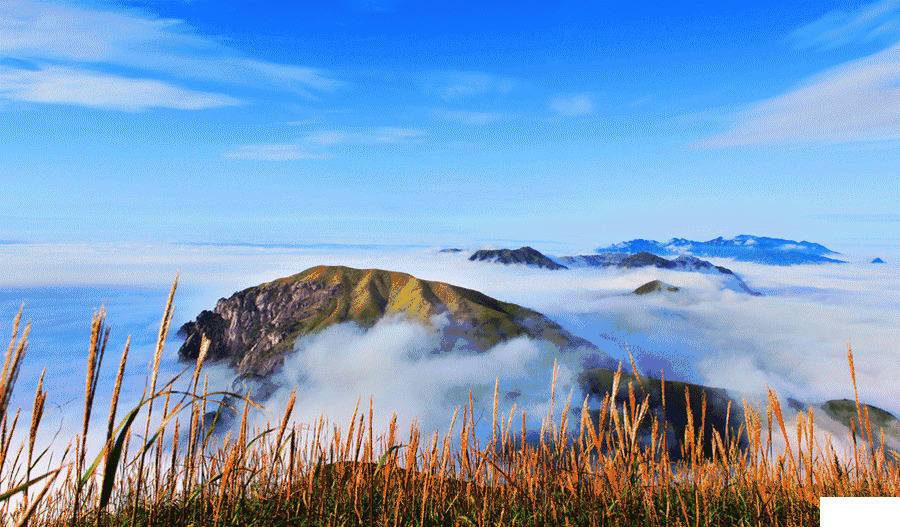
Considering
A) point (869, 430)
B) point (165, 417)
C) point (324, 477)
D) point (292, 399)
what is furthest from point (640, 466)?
point (165, 417)

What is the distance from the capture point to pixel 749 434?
4.38 meters

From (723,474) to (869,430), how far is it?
5.29 ft

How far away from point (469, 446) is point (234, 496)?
2.18 metres

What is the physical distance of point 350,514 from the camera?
4496mm

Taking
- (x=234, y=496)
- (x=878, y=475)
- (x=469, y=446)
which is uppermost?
(x=469, y=446)

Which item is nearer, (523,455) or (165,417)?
(165,417)

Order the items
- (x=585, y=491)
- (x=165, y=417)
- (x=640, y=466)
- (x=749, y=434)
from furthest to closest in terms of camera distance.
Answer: (x=585, y=491) → (x=640, y=466) → (x=749, y=434) → (x=165, y=417)

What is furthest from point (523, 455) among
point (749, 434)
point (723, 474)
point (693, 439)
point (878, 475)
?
point (878, 475)

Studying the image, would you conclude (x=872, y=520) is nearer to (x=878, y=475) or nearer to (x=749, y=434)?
(x=749, y=434)

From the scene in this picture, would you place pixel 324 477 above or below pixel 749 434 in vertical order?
below

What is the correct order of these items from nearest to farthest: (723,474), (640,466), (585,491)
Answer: (640,466)
(585,491)
(723,474)

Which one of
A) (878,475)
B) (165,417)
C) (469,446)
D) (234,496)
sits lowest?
(878,475)

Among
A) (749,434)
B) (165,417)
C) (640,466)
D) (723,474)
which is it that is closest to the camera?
(165,417)

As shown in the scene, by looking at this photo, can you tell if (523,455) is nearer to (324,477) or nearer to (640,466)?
(640,466)
